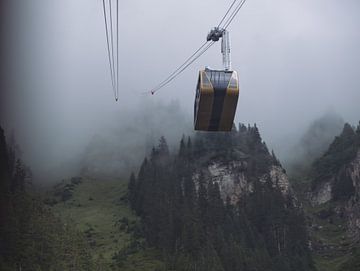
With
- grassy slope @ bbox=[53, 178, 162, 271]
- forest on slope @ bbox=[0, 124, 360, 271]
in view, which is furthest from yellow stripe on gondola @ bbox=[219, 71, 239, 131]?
grassy slope @ bbox=[53, 178, 162, 271]

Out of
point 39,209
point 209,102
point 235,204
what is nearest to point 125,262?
point 39,209

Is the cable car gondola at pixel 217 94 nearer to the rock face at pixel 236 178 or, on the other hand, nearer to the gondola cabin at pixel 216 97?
the gondola cabin at pixel 216 97

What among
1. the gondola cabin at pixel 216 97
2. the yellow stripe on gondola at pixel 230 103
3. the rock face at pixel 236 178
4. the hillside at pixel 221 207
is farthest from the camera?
the rock face at pixel 236 178

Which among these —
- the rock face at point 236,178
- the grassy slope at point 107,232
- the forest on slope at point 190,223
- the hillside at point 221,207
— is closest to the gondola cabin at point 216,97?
the forest on slope at point 190,223

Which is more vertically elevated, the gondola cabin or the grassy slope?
the gondola cabin

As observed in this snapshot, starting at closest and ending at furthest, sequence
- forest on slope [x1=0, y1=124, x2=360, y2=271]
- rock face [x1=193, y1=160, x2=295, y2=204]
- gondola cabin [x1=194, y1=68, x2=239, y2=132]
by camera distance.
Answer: gondola cabin [x1=194, y1=68, x2=239, y2=132] → forest on slope [x1=0, y1=124, x2=360, y2=271] → rock face [x1=193, y1=160, x2=295, y2=204]

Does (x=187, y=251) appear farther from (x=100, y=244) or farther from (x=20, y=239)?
(x=20, y=239)

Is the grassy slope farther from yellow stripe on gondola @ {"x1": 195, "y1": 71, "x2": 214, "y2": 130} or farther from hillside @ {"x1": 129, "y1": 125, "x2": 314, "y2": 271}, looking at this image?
yellow stripe on gondola @ {"x1": 195, "y1": 71, "x2": 214, "y2": 130}
